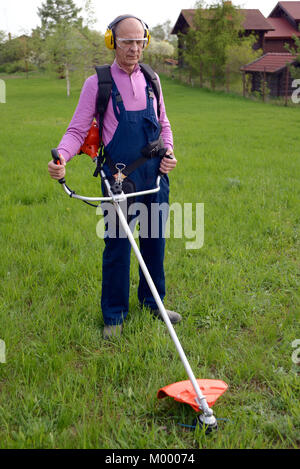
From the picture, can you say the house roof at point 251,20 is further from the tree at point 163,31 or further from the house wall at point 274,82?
the tree at point 163,31

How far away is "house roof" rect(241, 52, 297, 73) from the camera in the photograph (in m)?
27.3

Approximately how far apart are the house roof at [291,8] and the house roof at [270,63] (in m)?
14.8

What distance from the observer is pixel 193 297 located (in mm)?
3984

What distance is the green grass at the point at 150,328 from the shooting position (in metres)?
2.51

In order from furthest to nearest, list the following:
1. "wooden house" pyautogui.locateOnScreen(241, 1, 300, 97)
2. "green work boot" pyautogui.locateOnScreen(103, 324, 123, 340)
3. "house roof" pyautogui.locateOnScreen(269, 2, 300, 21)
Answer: "house roof" pyautogui.locateOnScreen(269, 2, 300, 21) → "wooden house" pyautogui.locateOnScreen(241, 1, 300, 97) → "green work boot" pyautogui.locateOnScreen(103, 324, 123, 340)

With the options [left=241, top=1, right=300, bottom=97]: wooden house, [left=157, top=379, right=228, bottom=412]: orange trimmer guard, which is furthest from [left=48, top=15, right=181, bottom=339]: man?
[left=241, top=1, right=300, bottom=97]: wooden house

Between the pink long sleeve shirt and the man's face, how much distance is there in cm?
13

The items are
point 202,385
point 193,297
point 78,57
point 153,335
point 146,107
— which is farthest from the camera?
point 78,57

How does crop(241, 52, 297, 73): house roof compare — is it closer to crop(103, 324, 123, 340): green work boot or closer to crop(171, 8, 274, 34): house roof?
crop(171, 8, 274, 34): house roof

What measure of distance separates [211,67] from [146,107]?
33.5 m

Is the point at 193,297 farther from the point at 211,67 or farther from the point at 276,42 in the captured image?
the point at 276,42

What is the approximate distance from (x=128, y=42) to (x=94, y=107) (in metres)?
0.47

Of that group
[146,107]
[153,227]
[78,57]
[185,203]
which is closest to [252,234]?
[185,203]

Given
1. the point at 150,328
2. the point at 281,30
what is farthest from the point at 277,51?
the point at 150,328
